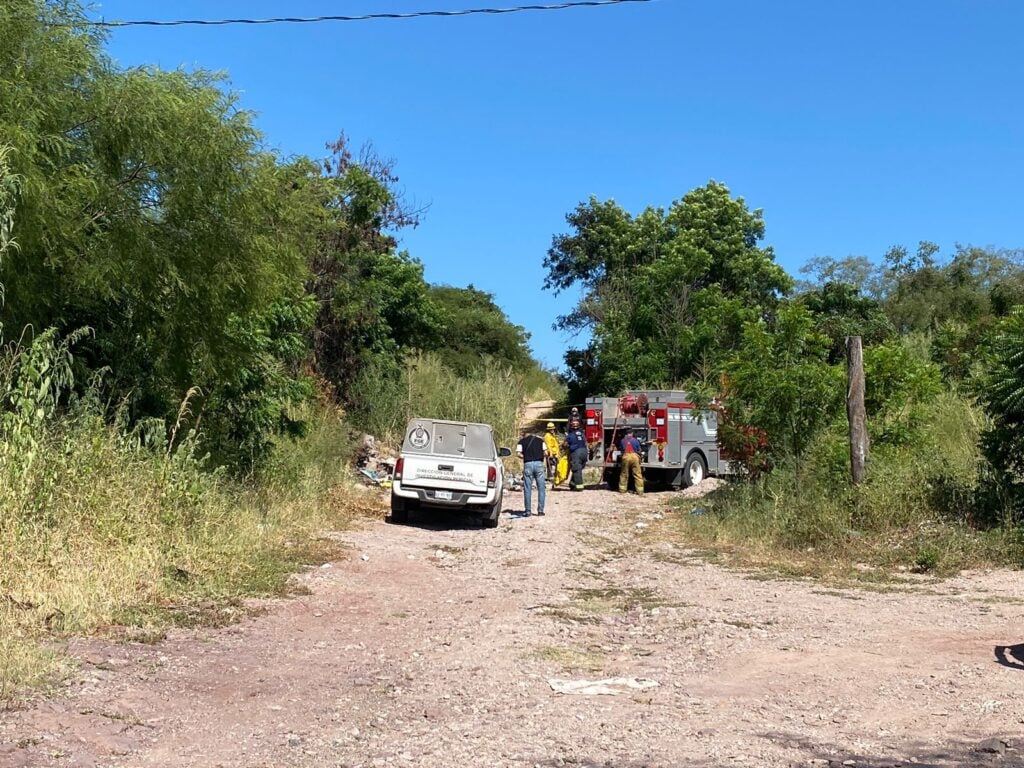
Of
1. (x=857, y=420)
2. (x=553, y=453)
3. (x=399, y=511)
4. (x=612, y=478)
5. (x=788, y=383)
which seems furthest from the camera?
(x=553, y=453)

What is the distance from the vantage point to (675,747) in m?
5.19

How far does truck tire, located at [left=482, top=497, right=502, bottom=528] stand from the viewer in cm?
1722

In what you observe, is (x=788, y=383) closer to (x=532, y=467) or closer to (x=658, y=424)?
(x=532, y=467)

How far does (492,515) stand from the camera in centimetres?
1736

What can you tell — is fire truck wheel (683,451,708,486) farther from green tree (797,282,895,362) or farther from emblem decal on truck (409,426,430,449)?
green tree (797,282,895,362)

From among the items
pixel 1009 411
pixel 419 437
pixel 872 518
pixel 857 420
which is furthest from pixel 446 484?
pixel 1009 411

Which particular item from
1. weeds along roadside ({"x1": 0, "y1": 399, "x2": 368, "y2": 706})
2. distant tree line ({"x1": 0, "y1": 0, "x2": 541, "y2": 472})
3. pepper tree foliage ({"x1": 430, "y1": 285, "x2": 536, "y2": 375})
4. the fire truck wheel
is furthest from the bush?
weeds along roadside ({"x1": 0, "y1": 399, "x2": 368, "y2": 706})

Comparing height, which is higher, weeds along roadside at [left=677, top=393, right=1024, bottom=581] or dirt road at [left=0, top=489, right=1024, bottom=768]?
weeds along roadside at [left=677, top=393, right=1024, bottom=581]

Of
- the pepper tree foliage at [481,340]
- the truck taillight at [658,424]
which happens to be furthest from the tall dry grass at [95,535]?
the pepper tree foliage at [481,340]

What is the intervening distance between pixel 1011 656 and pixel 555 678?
3.36 meters

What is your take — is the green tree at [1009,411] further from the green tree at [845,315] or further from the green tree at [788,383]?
→ the green tree at [845,315]

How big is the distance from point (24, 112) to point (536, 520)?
1138 centimetres

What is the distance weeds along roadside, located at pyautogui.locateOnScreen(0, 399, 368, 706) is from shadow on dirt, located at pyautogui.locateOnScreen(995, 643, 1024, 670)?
5.94m

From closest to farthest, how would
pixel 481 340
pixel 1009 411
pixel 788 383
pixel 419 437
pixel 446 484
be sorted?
pixel 1009 411 < pixel 788 383 < pixel 446 484 < pixel 419 437 < pixel 481 340
